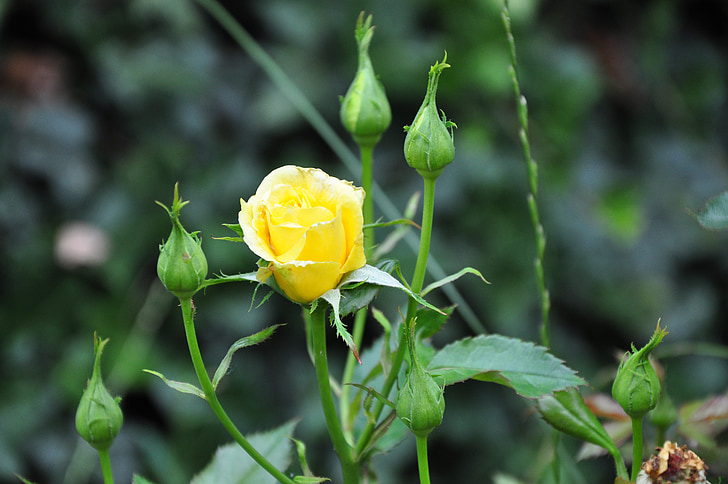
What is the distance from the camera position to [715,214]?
19.6 inches

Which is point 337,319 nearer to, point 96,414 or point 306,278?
point 306,278

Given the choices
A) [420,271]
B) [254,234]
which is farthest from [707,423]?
[254,234]

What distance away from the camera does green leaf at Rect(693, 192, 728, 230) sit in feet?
1.61

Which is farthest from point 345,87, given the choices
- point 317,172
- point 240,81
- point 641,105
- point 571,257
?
point 317,172

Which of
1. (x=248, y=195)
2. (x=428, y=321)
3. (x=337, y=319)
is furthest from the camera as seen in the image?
(x=248, y=195)

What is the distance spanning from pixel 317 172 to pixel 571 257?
112 cm

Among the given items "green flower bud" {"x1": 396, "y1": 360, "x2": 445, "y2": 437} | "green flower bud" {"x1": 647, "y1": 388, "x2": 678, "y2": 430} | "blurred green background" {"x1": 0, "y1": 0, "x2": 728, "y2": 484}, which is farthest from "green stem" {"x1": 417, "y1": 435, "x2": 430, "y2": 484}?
"blurred green background" {"x1": 0, "y1": 0, "x2": 728, "y2": 484}

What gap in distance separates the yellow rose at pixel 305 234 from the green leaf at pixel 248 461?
0.17 metres

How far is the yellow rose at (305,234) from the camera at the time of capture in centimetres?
43

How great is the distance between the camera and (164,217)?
1394 mm

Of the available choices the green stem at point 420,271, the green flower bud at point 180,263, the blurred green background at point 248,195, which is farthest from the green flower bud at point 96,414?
the blurred green background at point 248,195

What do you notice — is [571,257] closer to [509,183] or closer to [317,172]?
[509,183]

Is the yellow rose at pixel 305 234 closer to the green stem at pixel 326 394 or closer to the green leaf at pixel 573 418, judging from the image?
the green stem at pixel 326 394

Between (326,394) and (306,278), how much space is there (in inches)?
3.6
